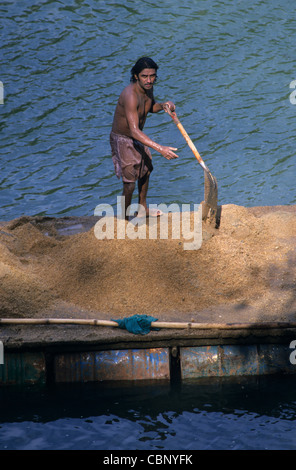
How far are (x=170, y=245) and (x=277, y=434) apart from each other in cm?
216

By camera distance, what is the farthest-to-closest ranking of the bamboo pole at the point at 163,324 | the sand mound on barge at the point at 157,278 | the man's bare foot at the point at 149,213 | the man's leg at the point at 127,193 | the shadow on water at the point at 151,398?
the man's bare foot at the point at 149,213 → the man's leg at the point at 127,193 → the sand mound on barge at the point at 157,278 → the bamboo pole at the point at 163,324 → the shadow on water at the point at 151,398

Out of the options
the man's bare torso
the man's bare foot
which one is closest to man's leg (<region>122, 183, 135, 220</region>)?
the man's bare foot

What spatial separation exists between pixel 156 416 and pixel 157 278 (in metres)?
1.37

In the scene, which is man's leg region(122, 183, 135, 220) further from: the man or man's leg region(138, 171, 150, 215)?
man's leg region(138, 171, 150, 215)

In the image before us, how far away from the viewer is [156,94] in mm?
13367

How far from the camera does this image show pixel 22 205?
33.7 feet

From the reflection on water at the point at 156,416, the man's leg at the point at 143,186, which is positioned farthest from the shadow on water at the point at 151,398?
the man's leg at the point at 143,186

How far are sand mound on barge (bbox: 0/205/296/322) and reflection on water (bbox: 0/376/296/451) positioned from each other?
62 centimetres

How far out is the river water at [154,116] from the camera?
18.5 ft

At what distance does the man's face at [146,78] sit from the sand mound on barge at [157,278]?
1.47 m

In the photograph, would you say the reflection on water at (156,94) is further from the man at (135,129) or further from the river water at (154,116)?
the man at (135,129)

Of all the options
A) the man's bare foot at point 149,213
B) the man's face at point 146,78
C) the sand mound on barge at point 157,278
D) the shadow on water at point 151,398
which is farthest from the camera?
the man's bare foot at point 149,213

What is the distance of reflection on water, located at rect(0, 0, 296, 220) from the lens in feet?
35.7
